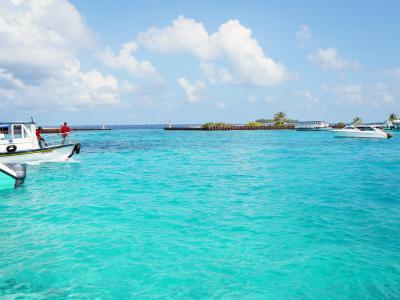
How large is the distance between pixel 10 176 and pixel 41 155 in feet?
34.9

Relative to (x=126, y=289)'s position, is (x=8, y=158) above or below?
above

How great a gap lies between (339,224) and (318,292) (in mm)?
4818

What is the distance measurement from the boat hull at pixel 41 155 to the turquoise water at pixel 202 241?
6.63 meters

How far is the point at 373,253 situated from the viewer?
8.38 m

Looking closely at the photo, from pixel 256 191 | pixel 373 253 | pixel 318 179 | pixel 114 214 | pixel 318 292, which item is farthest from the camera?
pixel 318 179

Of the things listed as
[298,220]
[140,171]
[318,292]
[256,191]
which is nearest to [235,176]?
[256,191]

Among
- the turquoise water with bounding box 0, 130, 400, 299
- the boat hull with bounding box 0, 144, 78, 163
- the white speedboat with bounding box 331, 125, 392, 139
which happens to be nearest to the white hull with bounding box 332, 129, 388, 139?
the white speedboat with bounding box 331, 125, 392, 139

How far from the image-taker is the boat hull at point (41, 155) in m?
22.8

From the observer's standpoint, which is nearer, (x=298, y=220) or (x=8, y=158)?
(x=298, y=220)

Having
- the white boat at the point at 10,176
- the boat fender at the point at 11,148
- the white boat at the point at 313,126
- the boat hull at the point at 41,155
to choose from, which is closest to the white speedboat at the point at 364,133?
the white boat at the point at 313,126

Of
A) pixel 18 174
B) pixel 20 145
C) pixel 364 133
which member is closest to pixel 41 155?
pixel 20 145

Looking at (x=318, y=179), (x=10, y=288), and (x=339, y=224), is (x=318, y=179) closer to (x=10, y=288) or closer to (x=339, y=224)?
(x=339, y=224)

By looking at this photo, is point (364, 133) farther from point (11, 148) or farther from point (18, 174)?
point (18, 174)

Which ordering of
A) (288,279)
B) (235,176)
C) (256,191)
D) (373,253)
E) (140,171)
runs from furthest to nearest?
(140,171)
(235,176)
(256,191)
(373,253)
(288,279)
